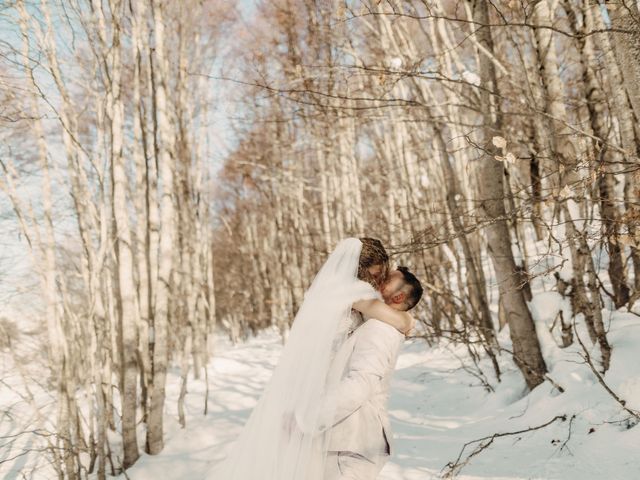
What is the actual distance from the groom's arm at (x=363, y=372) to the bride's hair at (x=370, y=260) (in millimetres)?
210

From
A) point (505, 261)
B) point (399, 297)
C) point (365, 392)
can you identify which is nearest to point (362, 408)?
point (365, 392)

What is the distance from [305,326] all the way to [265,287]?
68.4ft

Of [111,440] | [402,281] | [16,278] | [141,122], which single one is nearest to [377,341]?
[402,281]

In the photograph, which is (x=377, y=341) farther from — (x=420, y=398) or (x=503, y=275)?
(x=420, y=398)

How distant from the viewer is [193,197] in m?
12.9

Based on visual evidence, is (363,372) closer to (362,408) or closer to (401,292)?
(362,408)

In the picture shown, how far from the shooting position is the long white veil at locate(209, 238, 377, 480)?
1872 millimetres

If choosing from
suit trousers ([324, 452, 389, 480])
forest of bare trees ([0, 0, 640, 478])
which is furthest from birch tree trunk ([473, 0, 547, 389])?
suit trousers ([324, 452, 389, 480])

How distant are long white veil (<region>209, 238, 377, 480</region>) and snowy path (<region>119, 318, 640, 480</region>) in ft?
6.65

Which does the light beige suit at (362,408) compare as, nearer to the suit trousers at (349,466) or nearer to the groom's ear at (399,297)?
the suit trousers at (349,466)

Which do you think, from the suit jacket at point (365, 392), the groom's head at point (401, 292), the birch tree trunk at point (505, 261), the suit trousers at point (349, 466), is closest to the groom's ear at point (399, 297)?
the groom's head at point (401, 292)

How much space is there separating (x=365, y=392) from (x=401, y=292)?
0.44m

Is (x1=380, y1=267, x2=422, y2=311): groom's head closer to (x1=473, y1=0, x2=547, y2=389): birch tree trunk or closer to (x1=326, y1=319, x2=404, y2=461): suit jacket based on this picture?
(x1=326, y1=319, x2=404, y2=461): suit jacket

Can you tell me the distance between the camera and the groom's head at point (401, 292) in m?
2.05
